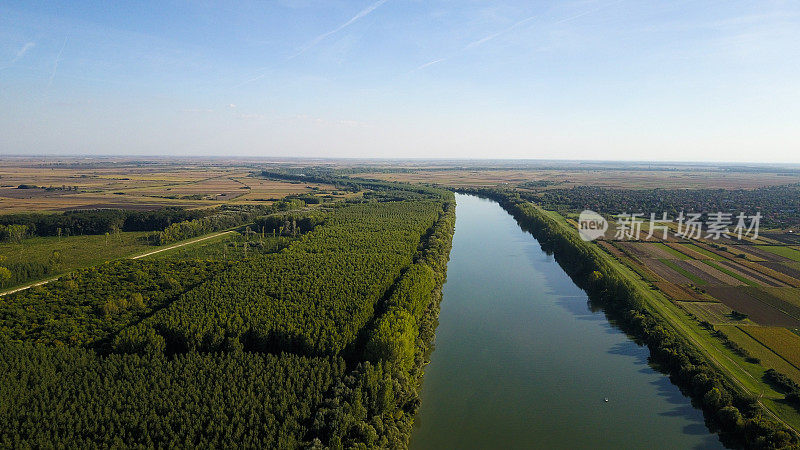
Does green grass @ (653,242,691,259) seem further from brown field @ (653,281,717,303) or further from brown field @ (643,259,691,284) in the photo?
brown field @ (653,281,717,303)

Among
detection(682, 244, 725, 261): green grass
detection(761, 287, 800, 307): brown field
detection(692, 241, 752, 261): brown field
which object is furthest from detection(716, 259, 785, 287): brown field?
detection(692, 241, 752, 261): brown field

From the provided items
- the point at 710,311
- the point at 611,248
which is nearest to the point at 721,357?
the point at 710,311

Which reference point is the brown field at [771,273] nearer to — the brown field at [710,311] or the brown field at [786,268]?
the brown field at [786,268]

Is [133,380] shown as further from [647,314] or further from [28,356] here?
[647,314]

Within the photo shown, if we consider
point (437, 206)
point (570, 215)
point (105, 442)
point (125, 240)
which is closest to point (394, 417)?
point (105, 442)

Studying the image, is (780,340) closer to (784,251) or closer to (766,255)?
(766,255)
